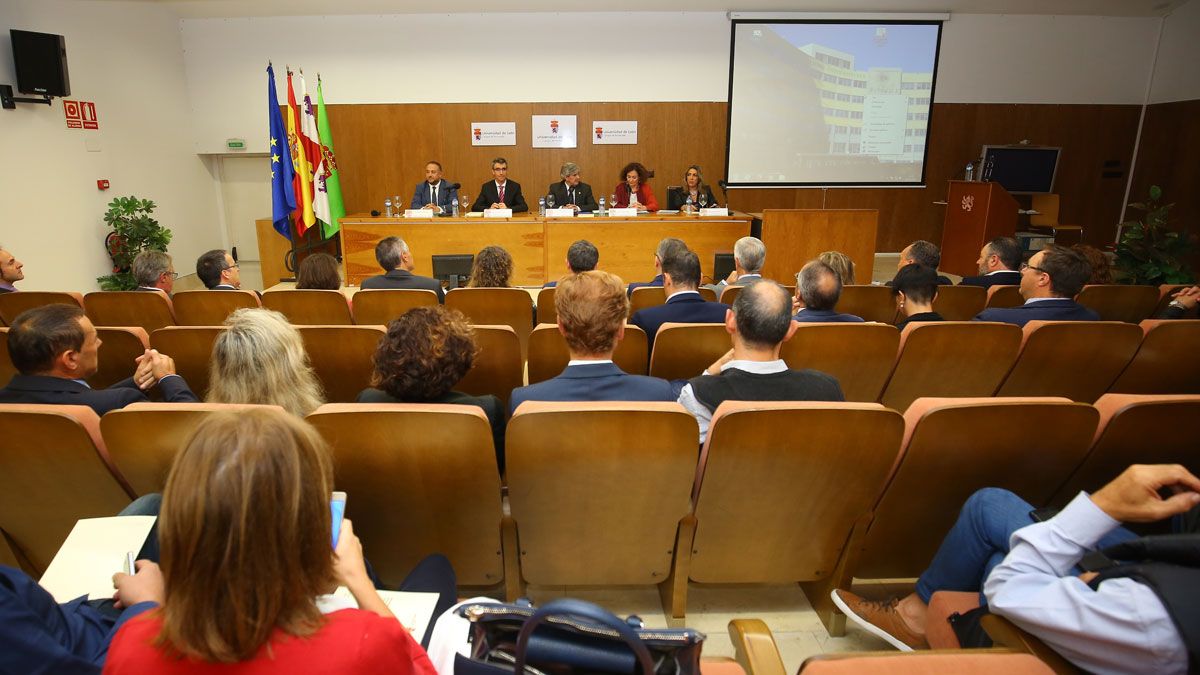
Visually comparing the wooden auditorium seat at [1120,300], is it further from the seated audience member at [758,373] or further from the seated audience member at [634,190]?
the seated audience member at [634,190]

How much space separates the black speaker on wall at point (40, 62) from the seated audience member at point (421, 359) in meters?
6.12

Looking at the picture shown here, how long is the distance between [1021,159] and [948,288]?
6332mm

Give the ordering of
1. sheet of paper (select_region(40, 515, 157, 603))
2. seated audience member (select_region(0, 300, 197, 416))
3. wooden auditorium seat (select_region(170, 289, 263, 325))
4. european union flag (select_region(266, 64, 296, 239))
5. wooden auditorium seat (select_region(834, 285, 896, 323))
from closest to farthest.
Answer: sheet of paper (select_region(40, 515, 157, 603))
seated audience member (select_region(0, 300, 197, 416))
wooden auditorium seat (select_region(170, 289, 263, 325))
wooden auditorium seat (select_region(834, 285, 896, 323))
european union flag (select_region(266, 64, 296, 239))

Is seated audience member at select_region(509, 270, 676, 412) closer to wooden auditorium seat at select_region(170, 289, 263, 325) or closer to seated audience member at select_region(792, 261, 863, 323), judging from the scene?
seated audience member at select_region(792, 261, 863, 323)

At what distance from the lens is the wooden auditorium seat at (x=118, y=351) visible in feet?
8.55

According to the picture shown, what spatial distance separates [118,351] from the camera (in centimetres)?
265

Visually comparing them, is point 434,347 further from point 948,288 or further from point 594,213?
point 594,213

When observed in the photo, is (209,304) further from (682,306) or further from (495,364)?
(682,306)

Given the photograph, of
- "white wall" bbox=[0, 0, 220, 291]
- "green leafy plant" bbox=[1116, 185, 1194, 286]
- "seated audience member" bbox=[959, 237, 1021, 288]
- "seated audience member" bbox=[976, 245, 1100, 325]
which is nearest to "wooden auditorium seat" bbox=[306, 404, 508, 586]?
"seated audience member" bbox=[976, 245, 1100, 325]

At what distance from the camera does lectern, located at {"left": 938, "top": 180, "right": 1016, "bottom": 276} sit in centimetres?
752

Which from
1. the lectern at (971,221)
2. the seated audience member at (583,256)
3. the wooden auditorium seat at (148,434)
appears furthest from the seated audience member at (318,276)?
the lectern at (971,221)

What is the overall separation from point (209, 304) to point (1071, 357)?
4.19 metres

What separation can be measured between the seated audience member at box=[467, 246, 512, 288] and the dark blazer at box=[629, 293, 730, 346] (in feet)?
3.58

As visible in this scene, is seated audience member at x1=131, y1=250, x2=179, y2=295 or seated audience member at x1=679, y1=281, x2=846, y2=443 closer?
seated audience member at x1=679, y1=281, x2=846, y2=443
